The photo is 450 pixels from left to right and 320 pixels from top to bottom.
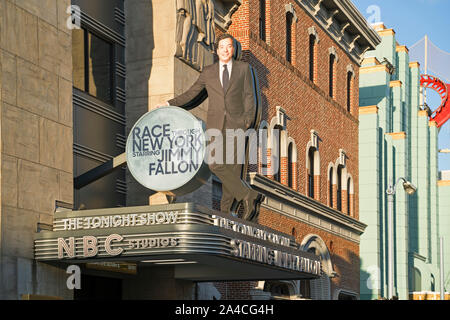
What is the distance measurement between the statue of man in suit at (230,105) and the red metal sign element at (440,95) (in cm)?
6119

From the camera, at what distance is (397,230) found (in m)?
54.3

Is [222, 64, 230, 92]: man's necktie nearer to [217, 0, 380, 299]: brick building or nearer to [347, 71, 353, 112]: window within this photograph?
[217, 0, 380, 299]: brick building

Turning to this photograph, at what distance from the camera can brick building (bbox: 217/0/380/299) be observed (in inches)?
1184

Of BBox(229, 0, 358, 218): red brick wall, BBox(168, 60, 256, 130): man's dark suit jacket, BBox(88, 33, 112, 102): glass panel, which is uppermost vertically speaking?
BBox(229, 0, 358, 218): red brick wall

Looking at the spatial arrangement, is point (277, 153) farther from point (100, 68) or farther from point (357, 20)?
point (100, 68)

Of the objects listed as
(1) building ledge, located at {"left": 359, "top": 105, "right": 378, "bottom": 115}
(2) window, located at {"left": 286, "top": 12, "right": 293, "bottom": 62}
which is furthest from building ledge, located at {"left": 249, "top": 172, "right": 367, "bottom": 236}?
(1) building ledge, located at {"left": 359, "top": 105, "right": 378, "bottom": 115}

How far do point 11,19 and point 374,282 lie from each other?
35.5 meters

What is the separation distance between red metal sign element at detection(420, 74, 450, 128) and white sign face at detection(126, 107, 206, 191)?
6219 centimetres

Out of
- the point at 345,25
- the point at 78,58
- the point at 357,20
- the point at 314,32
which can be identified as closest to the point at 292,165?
the point at 314,32

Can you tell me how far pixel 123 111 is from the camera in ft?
70.7

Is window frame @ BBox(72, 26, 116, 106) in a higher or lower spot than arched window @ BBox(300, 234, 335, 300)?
higher

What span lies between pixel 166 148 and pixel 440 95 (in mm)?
65196

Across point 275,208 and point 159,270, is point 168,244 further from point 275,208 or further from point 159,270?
point 275,208

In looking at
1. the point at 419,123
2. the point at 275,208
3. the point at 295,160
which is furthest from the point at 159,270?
the point at 419,123
